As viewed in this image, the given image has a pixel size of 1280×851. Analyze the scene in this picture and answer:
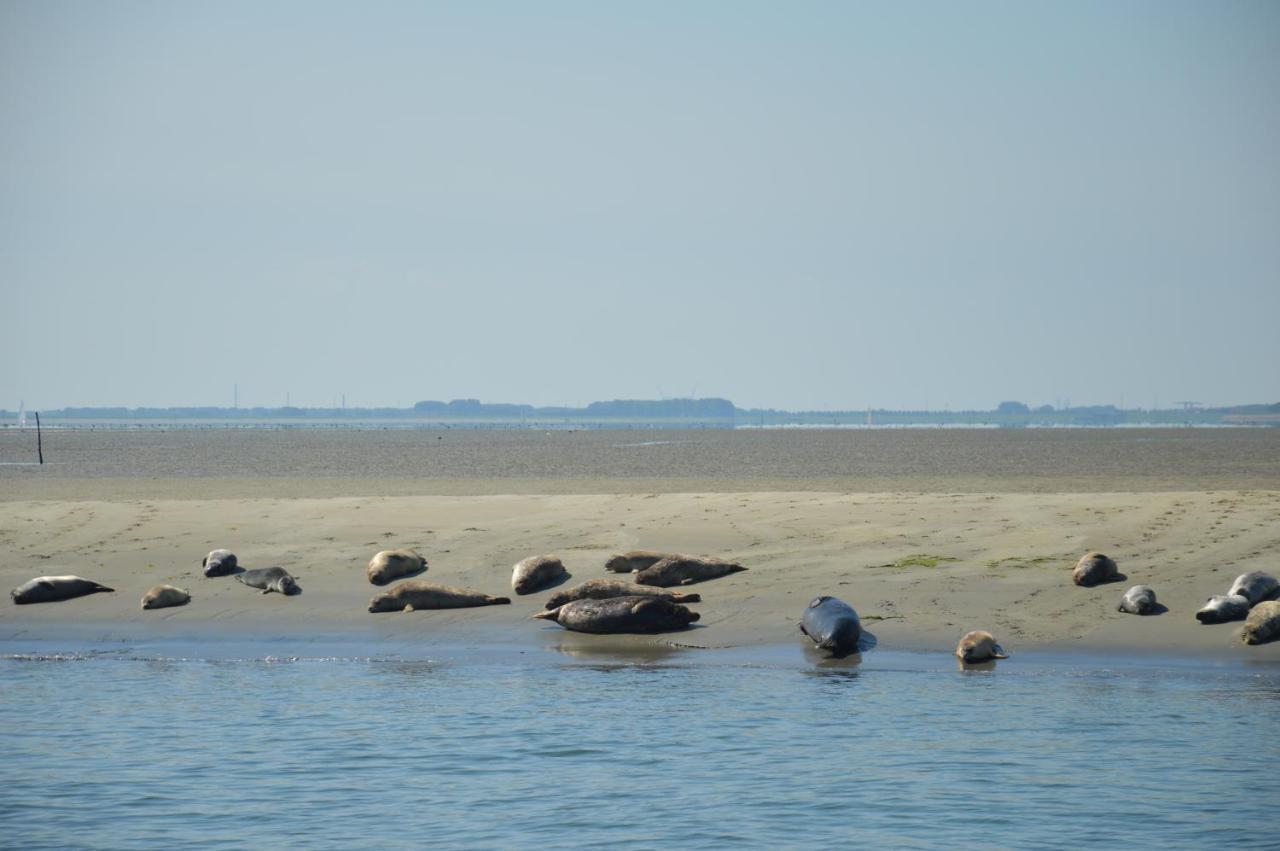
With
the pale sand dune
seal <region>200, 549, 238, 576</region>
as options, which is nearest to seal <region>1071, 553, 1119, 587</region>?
the pale sand dune

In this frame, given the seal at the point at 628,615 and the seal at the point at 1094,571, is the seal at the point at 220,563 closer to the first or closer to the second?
the seal at the point at 628,615

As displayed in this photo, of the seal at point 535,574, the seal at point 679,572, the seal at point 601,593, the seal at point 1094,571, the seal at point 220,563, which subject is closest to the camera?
the seal at point 601,593

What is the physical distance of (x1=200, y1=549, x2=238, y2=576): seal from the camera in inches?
860

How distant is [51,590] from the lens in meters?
20.8

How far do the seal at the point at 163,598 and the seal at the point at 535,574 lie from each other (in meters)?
4.92

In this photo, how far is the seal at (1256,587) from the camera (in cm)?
1770

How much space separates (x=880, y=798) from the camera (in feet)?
35.8

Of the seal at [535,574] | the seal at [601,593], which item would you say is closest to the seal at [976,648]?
the seal at [601,593]

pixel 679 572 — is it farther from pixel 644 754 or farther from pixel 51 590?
pixel 51 590

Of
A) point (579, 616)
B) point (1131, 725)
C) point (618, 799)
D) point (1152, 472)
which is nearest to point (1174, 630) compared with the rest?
point (1131, 725)

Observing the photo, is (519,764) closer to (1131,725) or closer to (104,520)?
(1131,725)

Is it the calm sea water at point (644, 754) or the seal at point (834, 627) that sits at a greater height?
the seal at point (834, 627)

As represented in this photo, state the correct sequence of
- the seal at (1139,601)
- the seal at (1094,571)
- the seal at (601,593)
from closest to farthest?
the seal at (1139,601) → the seal at (601,593) → the seal at (1094,571)

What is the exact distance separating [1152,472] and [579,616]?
42567mm
